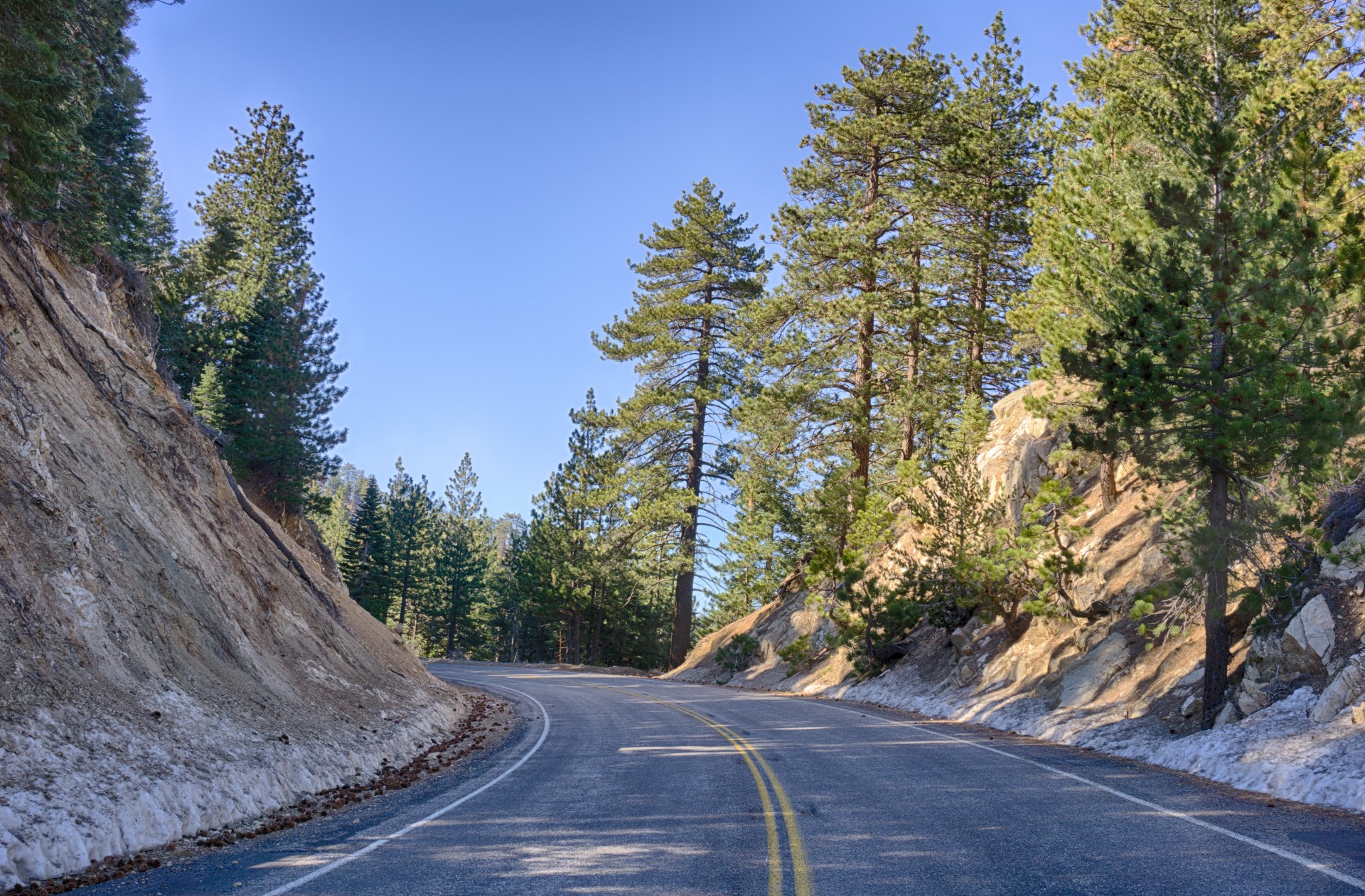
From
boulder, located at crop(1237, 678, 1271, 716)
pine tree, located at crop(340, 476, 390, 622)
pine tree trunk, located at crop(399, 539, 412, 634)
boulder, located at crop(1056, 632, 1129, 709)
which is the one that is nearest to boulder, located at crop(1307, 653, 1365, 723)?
boulder, located at crop(1237, 678, 1271, 716)

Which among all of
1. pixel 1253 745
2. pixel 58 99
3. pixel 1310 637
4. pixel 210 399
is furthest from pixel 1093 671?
pixel 210 399

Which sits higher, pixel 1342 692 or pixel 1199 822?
pixel 1342 692

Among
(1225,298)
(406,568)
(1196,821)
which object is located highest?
(1225,298)

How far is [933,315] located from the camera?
30.2 meters

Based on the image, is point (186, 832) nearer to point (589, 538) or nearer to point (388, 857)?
point (388, 857)

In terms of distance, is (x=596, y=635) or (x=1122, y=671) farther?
(x=596, y=635)

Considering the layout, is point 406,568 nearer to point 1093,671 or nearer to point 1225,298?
point 1093,671

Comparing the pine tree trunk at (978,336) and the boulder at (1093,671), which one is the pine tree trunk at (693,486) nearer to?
the pine tree trunk at (978,336)

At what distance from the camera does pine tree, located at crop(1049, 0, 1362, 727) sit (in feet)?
42.4

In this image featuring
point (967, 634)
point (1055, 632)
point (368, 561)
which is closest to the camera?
point (1055, 632)

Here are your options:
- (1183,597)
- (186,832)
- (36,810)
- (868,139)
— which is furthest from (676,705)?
(868,139)

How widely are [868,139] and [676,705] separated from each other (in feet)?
71.1

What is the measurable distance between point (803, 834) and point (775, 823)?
0.58 metres

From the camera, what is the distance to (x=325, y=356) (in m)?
45.0
